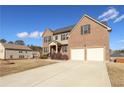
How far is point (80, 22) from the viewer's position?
28.0 meters

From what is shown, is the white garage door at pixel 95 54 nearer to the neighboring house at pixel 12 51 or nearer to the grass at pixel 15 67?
the grass at pixel 15 67

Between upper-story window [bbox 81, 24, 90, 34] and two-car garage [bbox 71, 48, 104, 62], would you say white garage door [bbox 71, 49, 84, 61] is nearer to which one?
two-car garage [bbox 71, 48, 104, 62]

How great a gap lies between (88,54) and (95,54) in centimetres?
131

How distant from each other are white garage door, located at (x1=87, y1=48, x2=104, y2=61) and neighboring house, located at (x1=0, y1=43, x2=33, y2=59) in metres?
32.4

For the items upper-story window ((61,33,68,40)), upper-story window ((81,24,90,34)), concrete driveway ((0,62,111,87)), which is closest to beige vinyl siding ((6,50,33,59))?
upper-story window ((61,33,68,40))

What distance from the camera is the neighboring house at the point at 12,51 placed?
4997 cm

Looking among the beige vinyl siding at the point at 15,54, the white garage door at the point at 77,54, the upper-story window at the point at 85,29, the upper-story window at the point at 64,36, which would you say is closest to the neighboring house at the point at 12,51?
the beige vinyl siding at the point at 15,54

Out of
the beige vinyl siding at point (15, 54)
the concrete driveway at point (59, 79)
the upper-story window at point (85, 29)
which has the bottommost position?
the concrete driveway at point (59, 79)

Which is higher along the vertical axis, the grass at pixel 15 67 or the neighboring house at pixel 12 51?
the neighboring house at pixel 12 51

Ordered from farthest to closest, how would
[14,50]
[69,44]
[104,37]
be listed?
[14,50] < [69,44] < [104,37]
